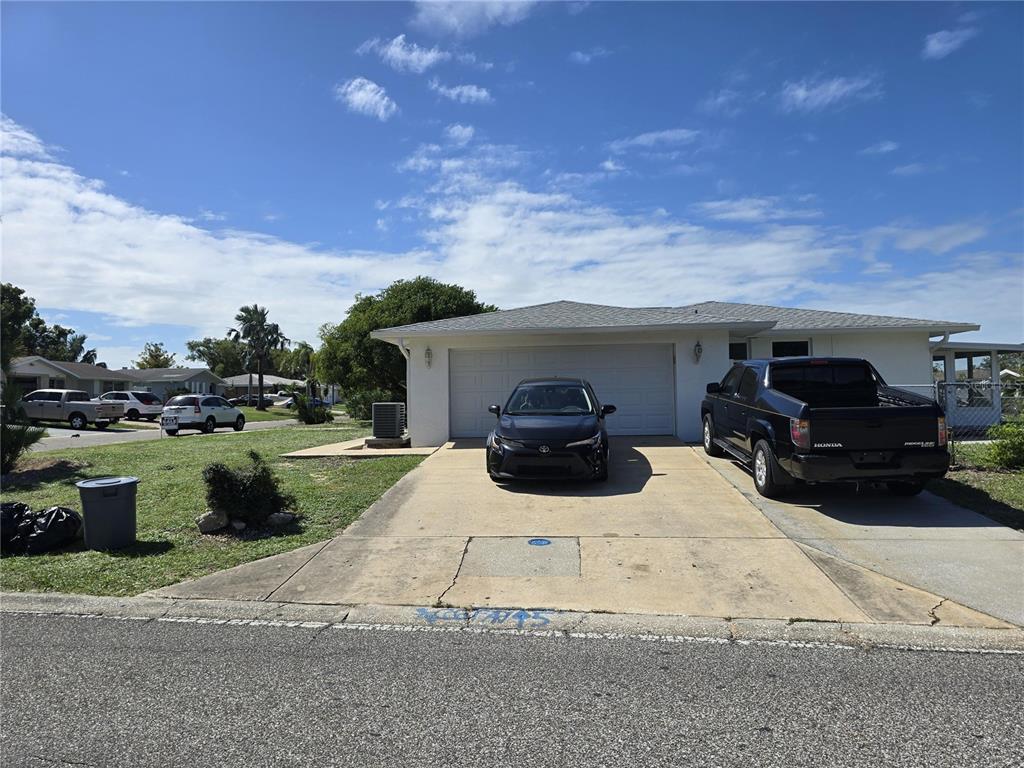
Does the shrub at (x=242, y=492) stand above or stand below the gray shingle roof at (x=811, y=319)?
below

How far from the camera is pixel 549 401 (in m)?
10.3

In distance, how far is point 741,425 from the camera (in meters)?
9.16

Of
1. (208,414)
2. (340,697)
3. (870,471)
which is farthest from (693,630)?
(208,414)

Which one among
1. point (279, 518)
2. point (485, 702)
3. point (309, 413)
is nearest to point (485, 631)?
point (485, 702)

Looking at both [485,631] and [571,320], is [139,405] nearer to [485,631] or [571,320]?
[571,320]

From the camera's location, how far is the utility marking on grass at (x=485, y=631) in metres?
4.12

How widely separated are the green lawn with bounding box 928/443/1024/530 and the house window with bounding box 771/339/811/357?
17.6ft

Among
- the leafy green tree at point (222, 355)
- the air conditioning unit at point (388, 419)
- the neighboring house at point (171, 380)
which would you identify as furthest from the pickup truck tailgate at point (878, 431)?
the leafy green tree at point (222, 355)

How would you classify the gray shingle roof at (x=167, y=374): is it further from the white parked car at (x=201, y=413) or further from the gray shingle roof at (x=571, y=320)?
the gray shingle roof at (x=571, y=320)

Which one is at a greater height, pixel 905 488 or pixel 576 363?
pixel 576 363

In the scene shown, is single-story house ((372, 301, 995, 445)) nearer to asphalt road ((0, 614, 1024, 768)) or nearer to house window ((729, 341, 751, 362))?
house window ((729, 341, 751, 362))

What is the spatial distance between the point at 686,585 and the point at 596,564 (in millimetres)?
881

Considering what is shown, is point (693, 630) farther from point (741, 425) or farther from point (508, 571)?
point (741, 425)

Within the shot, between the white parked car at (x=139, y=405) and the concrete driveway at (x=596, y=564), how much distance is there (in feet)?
106
